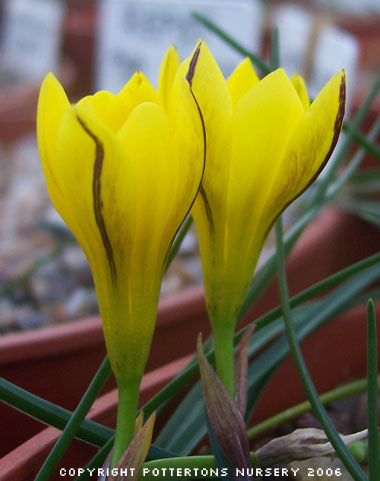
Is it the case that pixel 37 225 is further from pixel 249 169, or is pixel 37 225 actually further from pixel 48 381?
pixel 249 169

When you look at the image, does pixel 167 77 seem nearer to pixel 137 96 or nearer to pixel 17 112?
pixel 137 96

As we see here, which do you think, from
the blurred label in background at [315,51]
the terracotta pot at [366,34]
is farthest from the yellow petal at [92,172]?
the terracotta pot at [366,34]

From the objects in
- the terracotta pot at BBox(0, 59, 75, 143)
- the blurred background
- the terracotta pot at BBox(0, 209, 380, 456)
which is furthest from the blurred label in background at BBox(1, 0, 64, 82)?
the terracotta pot at BBox(0, 209, 380, 456)

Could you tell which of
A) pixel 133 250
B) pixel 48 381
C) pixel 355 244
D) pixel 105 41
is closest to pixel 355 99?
pixel 355 244

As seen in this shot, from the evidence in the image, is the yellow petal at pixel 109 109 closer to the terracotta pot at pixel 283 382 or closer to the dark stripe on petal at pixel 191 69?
the dark stripe on petal at pixel 191 69

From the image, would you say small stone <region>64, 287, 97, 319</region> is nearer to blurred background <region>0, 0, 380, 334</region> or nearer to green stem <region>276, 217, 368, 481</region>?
blurred background <region>0, 0, 380, 334</region>

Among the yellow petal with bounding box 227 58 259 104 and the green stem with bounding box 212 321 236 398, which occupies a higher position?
the yellow petal with bounding box 227 58 259 104

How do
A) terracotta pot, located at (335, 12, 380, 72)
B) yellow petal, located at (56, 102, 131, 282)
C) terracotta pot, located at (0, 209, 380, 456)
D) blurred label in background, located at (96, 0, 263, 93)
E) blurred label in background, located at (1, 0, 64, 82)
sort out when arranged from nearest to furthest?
yellow petal, located at (56, 102, 131, 282) < terracotta pot, located at (0, 209, 380, 456) < blurred label in background, located at (96, 0, 263, 93) < blurred label in background, located at (1, 0, 64, 82) < terracotta pot, located at (335, 12, 380, 72)
